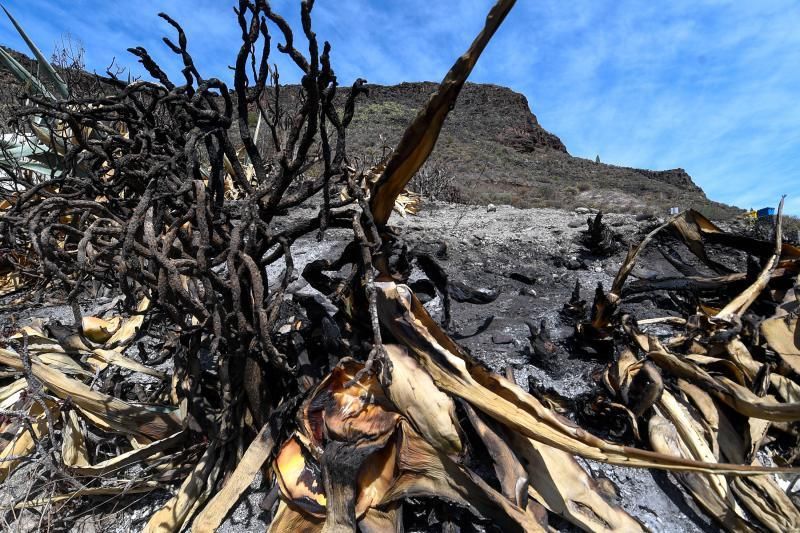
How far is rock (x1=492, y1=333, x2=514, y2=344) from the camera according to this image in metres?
2.54

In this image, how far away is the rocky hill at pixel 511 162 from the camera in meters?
17.9

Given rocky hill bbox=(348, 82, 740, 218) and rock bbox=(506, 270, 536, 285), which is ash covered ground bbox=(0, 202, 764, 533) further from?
rocky hill bbox=(348, 82, 740, 218)

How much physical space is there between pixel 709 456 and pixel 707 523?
0.25 meters

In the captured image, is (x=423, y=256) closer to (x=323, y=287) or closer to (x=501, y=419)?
(x=323, y=287)

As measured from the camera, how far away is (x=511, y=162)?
29.5 metres

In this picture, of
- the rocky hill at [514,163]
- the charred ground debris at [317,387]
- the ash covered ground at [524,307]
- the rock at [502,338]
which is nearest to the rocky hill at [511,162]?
the rocky hill at [514,163]

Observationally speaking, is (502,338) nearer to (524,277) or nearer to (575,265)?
(524,277)

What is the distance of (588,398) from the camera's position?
1934mm

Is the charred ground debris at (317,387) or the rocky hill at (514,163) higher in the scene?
the rocky hill at (514,163)

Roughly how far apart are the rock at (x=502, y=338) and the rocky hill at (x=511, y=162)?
589cm

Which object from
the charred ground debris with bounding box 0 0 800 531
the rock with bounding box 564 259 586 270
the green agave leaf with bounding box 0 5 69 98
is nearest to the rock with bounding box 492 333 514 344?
the charred ground debris with bounding box 0 0 800 531

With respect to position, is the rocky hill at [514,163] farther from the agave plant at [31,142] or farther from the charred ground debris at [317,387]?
the charred ground debris at [317,387]

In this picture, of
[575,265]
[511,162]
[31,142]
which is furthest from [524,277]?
[511,162]

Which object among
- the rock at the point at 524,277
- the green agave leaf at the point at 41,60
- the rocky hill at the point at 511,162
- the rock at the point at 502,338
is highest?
the rocky hill at the point at 511,162
